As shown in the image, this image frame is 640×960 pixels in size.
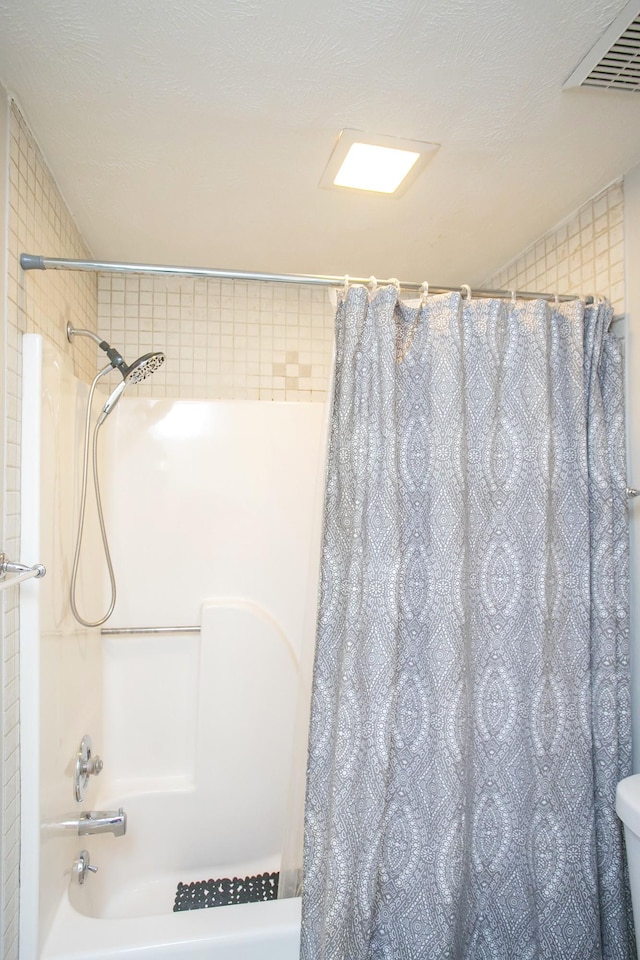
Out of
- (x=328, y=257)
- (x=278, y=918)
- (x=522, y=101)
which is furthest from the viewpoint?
(x=328, y=257)

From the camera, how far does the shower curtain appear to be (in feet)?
4.09

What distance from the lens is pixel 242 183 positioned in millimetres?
1479

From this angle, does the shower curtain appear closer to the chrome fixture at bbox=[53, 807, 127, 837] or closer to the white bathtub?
the white bathtub

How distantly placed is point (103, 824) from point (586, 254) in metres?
2.15

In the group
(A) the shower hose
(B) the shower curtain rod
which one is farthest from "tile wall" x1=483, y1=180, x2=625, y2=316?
(A) the shower hose

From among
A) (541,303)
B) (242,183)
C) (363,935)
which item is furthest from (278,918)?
(242,183)

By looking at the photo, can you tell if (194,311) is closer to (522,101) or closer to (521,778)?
(522,101)

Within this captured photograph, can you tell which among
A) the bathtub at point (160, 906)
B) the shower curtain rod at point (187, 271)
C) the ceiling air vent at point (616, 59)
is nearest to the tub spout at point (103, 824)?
the bathtub at point (160, 906)

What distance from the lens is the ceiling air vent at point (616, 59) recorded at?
0.96m

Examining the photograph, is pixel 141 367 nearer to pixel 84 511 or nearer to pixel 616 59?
pixel 84 511

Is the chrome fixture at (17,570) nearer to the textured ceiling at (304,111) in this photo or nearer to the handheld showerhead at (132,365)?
the handheld showerhead at (132,365)

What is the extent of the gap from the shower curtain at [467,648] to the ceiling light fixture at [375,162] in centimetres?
36

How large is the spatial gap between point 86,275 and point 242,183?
803 mm

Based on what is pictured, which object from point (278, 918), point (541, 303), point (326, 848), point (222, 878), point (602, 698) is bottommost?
point (222, 878)
